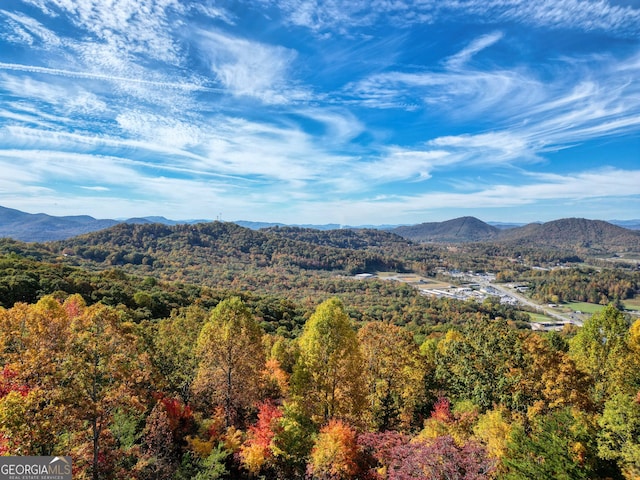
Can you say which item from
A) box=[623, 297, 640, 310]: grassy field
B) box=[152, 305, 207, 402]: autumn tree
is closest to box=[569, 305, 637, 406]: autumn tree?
box=[152, 305, 207, 402]: autumn tree

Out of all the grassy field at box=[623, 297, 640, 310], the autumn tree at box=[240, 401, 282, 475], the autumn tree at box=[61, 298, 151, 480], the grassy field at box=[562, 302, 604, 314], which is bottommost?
the grassy field at box=[562, 302, 604, 314]

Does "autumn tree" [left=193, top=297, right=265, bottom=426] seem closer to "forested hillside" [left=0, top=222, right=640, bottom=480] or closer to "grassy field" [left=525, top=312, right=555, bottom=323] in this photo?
"forested hillside" [left=0, top=222, right=640, bottom=480]

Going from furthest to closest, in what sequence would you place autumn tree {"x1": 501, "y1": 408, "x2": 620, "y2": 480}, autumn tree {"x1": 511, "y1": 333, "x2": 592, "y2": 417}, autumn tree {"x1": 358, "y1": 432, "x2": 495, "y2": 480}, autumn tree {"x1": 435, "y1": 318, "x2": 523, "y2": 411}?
autumn tree {"x1": 435, "y1": 318, "x2": 523, "y2": 411} < autumn tree {"x1": 511, "y1": 333, "x2": 592, "y2": 417} < autumn tree {"x1": 358, "y1": 432, "x2": 495, "y2": 480} < autumn tree {"x1": 501, "y1": 408, "x2": 620, "y2": 480}

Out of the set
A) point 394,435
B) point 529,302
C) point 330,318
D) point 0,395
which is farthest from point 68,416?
point 529,302

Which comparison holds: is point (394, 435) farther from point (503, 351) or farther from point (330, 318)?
point (503, 351)

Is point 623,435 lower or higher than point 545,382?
lower

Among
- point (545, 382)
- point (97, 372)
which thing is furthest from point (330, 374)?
point (97, 372)

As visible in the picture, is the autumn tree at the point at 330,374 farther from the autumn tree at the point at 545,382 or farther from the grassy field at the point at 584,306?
the grassy field at the point at 584,306

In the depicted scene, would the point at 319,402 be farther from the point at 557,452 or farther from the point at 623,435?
the point at 623,435
